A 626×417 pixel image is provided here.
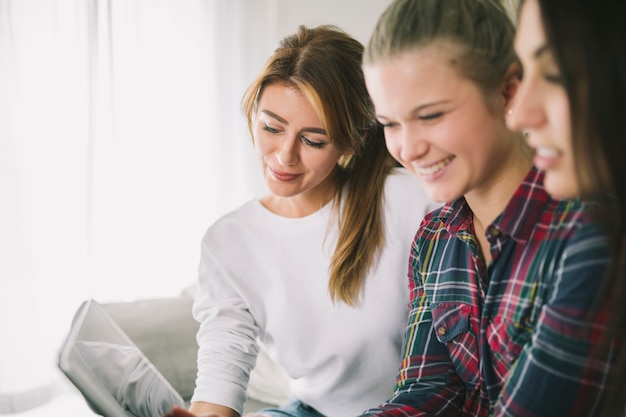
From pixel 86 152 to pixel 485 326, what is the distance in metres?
2.19

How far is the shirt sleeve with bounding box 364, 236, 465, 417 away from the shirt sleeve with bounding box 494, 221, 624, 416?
24 cm

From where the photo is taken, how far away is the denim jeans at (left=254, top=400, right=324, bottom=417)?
5.10 ft

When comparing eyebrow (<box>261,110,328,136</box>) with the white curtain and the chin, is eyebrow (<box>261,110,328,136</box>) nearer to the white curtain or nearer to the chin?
the chin

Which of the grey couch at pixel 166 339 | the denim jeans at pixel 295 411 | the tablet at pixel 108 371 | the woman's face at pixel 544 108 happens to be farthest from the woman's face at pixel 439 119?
the grey couch at pixel 166 339

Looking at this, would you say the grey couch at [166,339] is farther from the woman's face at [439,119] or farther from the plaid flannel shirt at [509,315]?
the woman's face at [439,119]

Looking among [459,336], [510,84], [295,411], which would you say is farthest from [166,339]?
[510,84]

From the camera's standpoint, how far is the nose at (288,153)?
1.37 metres

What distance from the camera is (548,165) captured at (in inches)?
33.3

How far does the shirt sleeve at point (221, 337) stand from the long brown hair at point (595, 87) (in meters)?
0.84

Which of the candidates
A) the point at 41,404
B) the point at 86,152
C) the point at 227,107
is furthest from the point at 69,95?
the point at 41,404

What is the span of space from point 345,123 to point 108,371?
64 cm

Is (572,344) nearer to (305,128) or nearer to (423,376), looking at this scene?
(423,376)

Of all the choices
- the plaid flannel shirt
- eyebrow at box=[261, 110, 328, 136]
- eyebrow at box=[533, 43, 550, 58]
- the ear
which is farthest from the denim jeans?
eyebrow at box=[533, 43, 550, 58]

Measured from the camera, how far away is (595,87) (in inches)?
29.2
